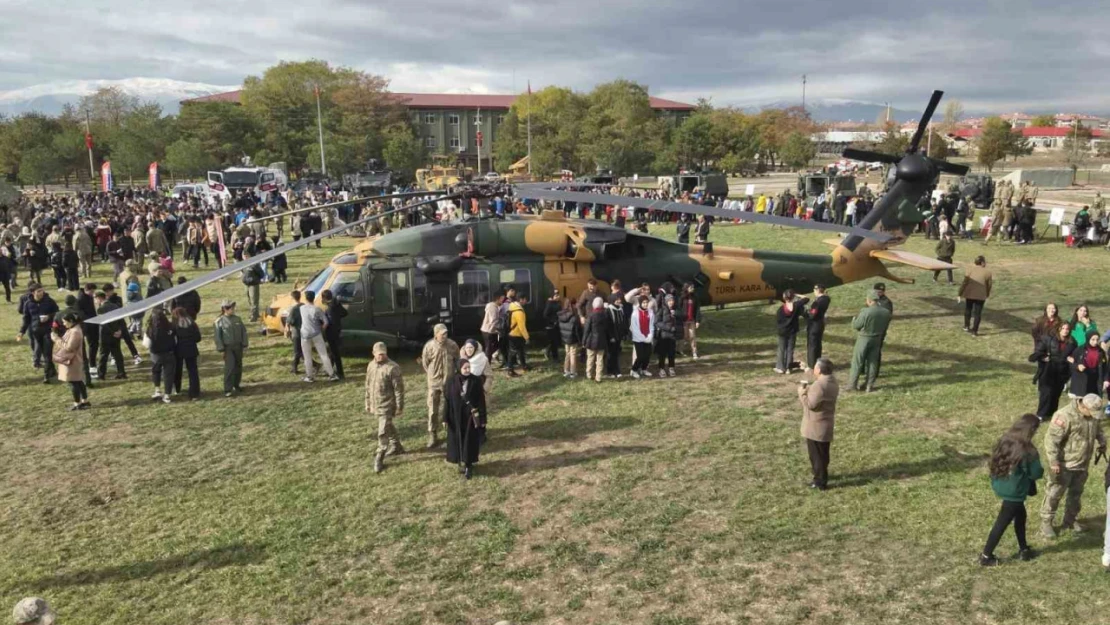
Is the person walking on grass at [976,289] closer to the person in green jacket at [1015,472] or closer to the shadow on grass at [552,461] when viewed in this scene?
the person in green jacket at [1015,472]

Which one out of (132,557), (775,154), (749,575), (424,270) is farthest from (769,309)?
(775,154)

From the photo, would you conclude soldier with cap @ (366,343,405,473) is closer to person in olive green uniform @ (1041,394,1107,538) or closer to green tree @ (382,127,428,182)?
person in olive green uniform @ (1041,394,1107,538)

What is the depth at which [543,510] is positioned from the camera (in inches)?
298

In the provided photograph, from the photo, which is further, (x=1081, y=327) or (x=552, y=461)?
(x=1081, y=327)

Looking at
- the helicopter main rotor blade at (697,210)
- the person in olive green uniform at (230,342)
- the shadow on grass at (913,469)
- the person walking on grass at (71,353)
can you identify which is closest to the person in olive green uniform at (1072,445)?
the shadow on grass at (913,469)

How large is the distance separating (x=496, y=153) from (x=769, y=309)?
213 ft

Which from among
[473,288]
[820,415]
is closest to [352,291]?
[473,288]

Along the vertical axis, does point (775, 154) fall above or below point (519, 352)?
above

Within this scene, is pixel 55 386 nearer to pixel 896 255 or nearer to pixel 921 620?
pixel 921 620

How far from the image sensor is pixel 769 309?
656 inches

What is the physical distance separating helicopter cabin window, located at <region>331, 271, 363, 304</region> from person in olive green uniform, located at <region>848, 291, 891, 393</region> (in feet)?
27.4

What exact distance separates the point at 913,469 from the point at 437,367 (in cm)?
604

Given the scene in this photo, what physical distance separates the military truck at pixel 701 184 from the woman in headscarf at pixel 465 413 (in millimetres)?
32229

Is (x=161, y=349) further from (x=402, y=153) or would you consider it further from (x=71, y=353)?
(x=402, y=153)
